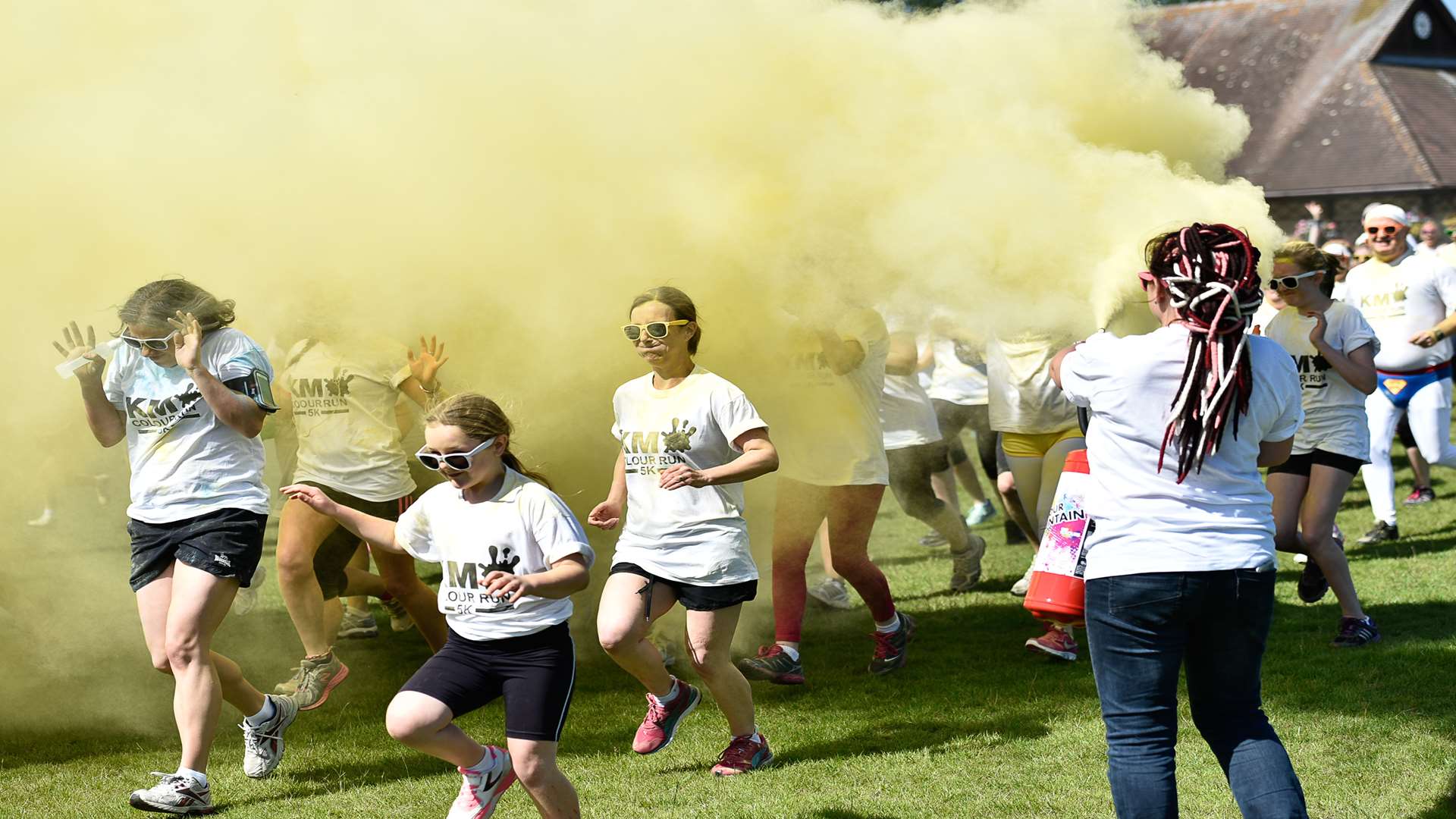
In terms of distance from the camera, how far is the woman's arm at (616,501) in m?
4.56

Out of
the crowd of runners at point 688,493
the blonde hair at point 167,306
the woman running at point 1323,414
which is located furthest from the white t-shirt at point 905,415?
the blonde hair at point 167,306

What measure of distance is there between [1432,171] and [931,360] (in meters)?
23.6

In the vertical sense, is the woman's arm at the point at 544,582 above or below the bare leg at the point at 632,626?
above

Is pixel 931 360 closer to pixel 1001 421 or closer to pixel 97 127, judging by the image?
pixel 1001 421

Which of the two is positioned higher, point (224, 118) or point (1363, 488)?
point (224, 118)

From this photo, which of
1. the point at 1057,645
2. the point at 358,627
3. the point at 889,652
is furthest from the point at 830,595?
the point at 358,627

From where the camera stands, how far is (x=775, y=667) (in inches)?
235

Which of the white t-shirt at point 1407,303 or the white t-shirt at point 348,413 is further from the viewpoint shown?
the white t-shirt at point 1407,303

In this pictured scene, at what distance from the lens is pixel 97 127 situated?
230 inches

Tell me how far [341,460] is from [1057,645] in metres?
3.09

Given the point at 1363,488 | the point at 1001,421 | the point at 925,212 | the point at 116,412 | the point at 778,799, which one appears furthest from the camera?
the point at 1363,488

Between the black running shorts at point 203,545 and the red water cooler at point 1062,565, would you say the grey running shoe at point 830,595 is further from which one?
the black running shorts at point 203,545

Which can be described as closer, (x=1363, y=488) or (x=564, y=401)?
(x=564, y=401)

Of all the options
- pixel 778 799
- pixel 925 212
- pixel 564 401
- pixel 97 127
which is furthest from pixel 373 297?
pixel 778 799
